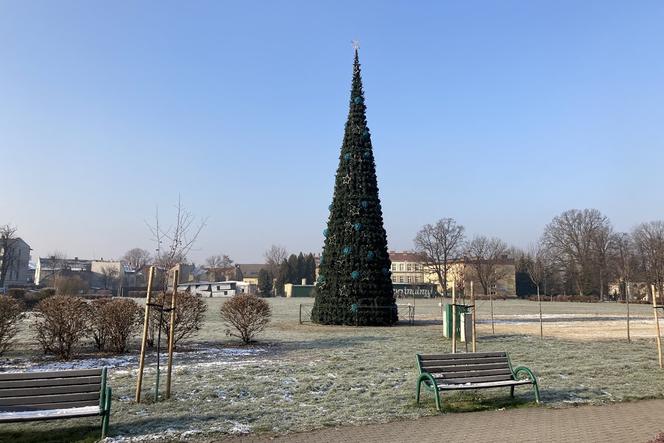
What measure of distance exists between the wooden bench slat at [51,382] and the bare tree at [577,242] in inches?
2861

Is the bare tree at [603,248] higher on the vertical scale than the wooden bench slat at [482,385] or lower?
higher

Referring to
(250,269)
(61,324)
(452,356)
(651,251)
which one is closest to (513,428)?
(452,356)

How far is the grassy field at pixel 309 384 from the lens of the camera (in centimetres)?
648

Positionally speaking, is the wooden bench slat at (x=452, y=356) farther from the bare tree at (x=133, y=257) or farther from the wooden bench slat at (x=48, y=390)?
the bare tree at (x=133, y=257)

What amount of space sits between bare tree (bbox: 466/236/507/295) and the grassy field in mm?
58754

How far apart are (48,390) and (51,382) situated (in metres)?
0.09

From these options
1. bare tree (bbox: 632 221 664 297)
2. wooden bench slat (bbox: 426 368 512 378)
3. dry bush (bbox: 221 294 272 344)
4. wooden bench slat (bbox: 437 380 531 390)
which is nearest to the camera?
wooden bench slat (bbox: 437 380 531 390)

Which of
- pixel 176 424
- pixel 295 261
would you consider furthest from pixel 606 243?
pixel 176 424

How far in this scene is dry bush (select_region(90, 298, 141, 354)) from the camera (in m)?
12.9

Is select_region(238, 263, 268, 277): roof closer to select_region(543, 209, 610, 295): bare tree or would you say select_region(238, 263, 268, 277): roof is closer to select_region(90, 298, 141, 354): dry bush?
select_region(543, 209, 610, 295): bare tree

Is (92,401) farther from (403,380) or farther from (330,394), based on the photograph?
(403,380)

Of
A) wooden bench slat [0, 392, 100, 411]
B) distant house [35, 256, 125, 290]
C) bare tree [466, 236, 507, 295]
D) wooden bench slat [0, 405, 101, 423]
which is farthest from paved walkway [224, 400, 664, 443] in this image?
distant house [35, 256, 125, 290]

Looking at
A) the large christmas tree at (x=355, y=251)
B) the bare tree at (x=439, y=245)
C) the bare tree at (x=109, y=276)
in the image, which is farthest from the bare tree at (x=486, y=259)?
the bare tree at (x=109, y=276)

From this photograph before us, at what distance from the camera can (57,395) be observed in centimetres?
596
